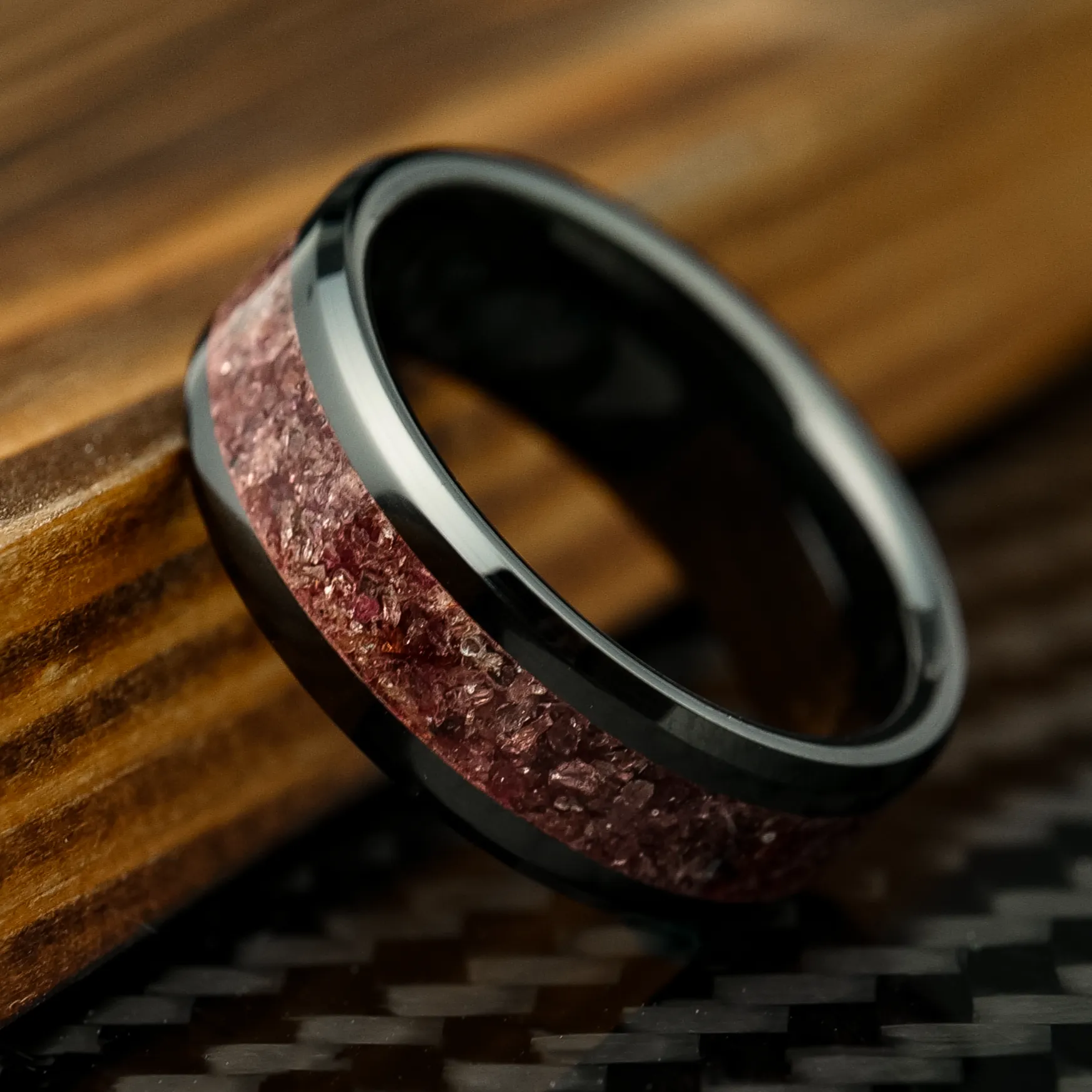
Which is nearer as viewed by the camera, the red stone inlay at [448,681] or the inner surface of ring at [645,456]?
the red stone inlay at [448,681]

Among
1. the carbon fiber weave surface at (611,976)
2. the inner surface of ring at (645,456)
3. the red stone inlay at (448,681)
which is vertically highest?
the inner surface of ring at (645,456)

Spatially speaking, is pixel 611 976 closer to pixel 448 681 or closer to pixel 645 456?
pixel 448 681

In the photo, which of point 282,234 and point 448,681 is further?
point 282,234

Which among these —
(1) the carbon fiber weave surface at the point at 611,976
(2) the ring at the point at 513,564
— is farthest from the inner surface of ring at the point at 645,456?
(1) the carbon fiber weave surface at the point at 611,976

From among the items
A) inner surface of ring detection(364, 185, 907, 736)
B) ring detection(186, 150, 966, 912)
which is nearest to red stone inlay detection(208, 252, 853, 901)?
ring detection(186, 150, 966, 912)

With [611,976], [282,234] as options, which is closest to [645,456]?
[282,234]

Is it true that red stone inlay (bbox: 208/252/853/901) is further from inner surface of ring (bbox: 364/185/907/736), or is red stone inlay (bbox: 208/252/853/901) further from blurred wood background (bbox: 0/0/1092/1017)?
inner surface of ring (bbox: 364/185/907/736)

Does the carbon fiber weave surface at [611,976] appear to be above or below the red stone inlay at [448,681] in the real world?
below

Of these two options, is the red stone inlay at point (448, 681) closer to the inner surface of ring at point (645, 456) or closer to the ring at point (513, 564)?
the ring at point (513, 564)
